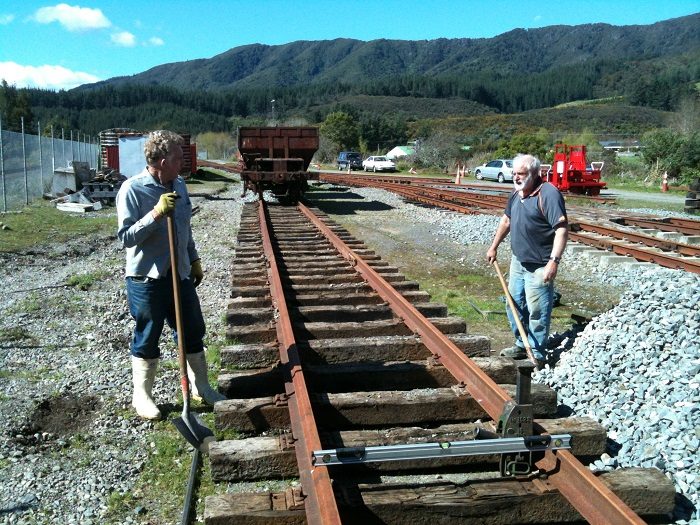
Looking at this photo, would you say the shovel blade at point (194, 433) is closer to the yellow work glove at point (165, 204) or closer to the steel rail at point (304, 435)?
the steel rail at point (304, 435)

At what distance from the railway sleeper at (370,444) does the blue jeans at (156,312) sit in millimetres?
1060

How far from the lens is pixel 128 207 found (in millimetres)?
3986

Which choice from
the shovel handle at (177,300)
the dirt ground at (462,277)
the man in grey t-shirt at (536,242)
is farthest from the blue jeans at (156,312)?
the dirt ground at (462,277)

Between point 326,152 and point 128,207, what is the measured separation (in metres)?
66.0

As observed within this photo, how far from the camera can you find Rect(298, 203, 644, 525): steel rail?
108 inches

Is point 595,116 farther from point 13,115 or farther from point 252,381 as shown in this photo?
point 252,381

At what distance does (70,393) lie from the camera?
4.75 meters

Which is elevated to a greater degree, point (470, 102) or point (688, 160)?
point (470, 102)

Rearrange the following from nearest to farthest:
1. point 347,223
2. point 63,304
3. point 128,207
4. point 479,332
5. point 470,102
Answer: point 128,207
point 479,332
point 63,304
point 347,223
point 470,102

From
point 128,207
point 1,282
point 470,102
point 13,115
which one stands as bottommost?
point 1,282

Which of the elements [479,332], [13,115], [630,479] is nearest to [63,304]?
[479,332]

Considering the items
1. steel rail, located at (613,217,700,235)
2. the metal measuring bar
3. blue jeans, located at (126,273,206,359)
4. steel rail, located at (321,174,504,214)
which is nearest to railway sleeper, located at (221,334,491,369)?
blue jeans, located at (126,273,206,359)

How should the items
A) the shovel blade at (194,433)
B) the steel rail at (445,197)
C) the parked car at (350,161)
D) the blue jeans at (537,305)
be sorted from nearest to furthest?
1. the shovel blade at (194,433)
2. the blue jeans at (537,305)
3. the steel rail at (445,197)
4. the parked car at (350,161)

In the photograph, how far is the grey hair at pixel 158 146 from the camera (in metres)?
3.92
